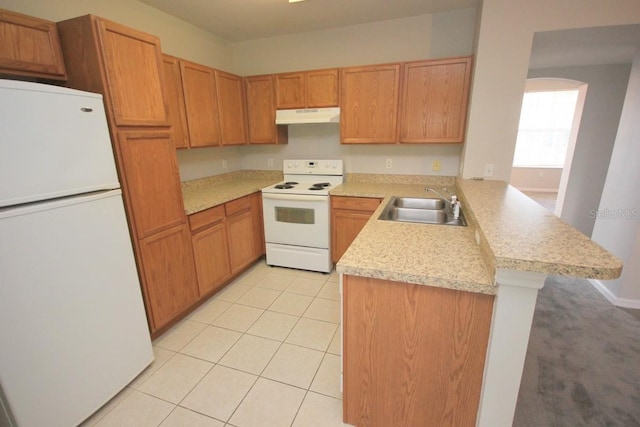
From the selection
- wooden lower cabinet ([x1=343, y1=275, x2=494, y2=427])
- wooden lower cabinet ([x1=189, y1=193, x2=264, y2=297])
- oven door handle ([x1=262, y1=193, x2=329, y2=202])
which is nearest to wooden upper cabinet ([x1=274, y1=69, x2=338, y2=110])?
oven door handle ([x1=262, y1=193, x2=329, y2=202])

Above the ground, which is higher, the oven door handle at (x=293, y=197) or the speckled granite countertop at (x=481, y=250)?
the speckled granite countertop at (x=481, y=250)

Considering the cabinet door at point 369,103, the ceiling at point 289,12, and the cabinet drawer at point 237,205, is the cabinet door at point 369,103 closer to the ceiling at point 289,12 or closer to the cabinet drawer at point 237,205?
the ceiling at point 289,12

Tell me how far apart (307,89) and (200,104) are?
3.64 feet

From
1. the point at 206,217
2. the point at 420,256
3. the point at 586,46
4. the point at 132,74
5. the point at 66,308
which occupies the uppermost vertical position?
the point at 586,46

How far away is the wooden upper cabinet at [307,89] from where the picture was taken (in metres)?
2.96

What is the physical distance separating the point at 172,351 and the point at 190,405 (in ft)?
1.78

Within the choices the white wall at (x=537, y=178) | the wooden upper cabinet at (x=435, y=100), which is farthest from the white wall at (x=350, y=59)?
the white wall at (x=537, y=178)

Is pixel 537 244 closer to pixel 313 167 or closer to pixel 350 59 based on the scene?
pixel 313 167

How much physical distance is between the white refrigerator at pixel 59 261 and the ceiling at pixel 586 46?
10.7 feet

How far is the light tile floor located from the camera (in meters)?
1.55

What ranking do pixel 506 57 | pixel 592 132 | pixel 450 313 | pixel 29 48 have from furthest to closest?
pixel 592 132 < pixel 506 57 < pixel 29 48 < pixel 450 313

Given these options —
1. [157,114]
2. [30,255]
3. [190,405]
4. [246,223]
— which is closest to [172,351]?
[190,405]

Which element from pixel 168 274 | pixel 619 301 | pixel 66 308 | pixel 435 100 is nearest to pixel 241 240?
pixel 168 274

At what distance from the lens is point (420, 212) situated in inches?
91.0
